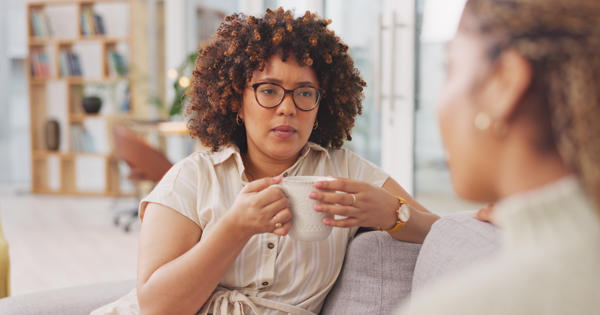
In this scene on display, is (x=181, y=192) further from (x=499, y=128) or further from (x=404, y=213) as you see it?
(x=499, y=128)

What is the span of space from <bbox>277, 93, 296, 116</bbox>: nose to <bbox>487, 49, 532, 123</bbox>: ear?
0.78 m

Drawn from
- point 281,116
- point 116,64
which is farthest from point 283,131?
point 116,64

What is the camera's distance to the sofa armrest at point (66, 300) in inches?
51.2

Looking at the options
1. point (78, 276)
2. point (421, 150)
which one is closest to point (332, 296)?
point (421, 150)

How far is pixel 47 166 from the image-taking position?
6.82 meters

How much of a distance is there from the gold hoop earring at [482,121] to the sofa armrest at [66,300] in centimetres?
115

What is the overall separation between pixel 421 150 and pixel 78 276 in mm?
2253

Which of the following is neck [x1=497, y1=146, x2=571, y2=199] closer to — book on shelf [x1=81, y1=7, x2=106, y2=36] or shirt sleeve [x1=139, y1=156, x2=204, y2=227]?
shirt sleeve [x1=139, y1=156, x2=204, y2=227]

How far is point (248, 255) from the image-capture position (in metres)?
1.25

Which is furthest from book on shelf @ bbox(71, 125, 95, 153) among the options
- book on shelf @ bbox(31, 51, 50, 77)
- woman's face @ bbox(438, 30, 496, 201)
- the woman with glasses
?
woman's face @ bbox(438, 30, 496, 201)

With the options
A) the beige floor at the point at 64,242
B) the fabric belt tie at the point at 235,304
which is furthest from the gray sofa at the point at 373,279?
the beige floor at the point at 64,242

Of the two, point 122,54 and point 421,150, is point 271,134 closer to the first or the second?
point 421,150

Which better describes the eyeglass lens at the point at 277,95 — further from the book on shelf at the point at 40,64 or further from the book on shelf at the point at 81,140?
the book on shelf at the point at 40,64

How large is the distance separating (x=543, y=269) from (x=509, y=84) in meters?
0.16
